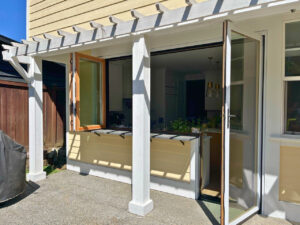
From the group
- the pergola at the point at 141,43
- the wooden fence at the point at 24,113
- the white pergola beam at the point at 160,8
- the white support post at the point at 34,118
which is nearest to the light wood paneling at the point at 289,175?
the pergola at the point at 141,43

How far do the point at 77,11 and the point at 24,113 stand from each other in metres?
2.58

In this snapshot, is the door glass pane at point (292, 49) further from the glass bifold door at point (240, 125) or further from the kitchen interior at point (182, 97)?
the kitchen interior at point (182, 97)

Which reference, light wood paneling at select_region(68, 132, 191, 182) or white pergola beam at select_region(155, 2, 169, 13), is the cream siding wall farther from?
light wood paneling at select_region(68, 132, 191, 182)

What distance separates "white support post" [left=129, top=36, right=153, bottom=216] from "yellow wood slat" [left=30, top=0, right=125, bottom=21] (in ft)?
4.25

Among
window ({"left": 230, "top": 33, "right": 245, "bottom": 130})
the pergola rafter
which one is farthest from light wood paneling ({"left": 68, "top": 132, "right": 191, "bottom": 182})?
the pergola rafter

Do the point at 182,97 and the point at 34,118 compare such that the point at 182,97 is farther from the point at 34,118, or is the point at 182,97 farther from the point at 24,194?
the point at 24,194

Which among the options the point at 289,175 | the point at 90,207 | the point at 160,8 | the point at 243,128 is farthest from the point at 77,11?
the point at 289,175

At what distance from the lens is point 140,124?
2.69m

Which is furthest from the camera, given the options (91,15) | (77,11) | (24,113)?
(24,113)

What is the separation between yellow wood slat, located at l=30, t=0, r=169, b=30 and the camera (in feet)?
10.7

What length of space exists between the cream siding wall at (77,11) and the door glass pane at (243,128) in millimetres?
1029

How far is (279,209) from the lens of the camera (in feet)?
8.66

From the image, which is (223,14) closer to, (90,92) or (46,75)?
(90,92)

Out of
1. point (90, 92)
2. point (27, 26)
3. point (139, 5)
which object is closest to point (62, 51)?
point (90, 92)
